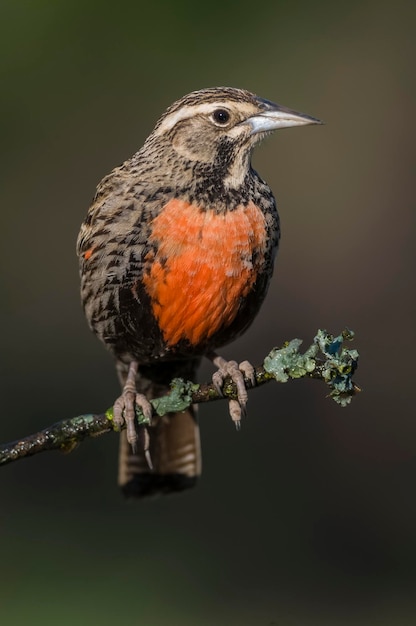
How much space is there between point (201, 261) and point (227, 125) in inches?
25.0

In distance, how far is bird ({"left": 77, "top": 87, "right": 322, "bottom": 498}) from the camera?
5.30m

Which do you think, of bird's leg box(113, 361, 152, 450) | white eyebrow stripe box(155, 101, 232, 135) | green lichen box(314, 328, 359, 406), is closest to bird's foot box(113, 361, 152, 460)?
bird's leg box(113, 361, 152, 450)

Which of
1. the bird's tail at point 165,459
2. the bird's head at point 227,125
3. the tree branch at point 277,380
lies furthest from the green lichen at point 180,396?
the bird's tail at point 165,459

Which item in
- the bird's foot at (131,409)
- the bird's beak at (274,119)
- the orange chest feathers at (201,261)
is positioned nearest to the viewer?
the bird's foot at (131,409)

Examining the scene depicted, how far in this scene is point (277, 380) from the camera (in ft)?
14.9

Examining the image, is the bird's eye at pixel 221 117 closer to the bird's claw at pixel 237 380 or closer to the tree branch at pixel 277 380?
the bird's claw at pixel 237 380

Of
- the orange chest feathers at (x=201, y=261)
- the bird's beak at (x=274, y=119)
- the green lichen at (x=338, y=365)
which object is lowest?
the green lichen at (x=338, y=365)

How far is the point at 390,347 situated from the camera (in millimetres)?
9609

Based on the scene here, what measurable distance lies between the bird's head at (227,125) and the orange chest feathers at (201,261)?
23 centimetres

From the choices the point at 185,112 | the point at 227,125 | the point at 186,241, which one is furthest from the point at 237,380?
the point at 185,112

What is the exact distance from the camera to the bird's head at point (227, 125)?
5.50 metres

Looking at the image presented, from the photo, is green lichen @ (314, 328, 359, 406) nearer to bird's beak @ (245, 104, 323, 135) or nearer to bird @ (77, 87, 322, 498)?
bird @ (77, 87, 322, 498)

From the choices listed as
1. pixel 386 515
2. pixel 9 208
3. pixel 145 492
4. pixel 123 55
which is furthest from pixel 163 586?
pixel 123 55

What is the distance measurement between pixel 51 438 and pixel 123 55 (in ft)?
22.0
